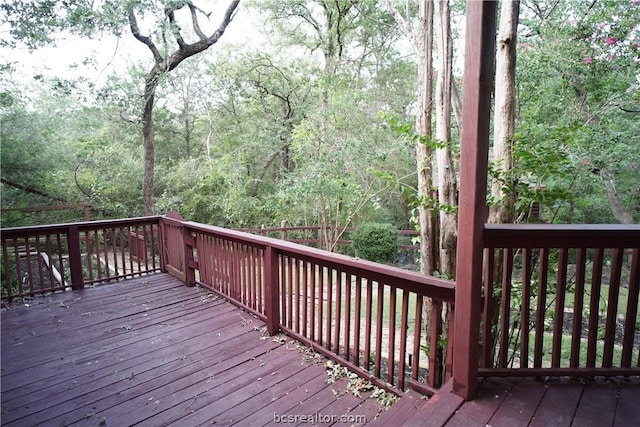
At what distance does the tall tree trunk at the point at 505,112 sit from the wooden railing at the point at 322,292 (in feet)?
3.20

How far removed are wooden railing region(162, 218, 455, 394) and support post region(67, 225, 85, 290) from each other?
Result: 108 centimetres

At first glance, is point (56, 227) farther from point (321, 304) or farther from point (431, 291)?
point (431, 291)

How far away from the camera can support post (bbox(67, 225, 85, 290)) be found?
14.1ft

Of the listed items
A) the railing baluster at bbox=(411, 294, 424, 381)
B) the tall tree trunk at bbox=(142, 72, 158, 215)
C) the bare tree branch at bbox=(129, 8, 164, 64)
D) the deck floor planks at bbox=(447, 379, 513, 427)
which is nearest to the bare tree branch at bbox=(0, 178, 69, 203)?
the tall tree trunk at bbox=(142, 72, 158, 215)

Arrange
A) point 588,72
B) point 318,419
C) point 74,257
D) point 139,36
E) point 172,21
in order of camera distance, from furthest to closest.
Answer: point 139,36 → point 172,21 → point 588,72 → point 74,257 → point 318,419

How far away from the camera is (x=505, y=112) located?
8.58 feet

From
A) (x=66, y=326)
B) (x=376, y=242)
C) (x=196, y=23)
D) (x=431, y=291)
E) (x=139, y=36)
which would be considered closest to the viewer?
(x=431, y=291)

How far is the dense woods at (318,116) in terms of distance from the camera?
10.6ft

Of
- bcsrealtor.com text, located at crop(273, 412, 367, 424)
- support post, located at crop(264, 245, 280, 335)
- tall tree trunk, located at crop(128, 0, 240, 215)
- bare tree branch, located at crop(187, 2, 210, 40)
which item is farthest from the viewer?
bare tree branch, located at crop(187, 2, 210, 40)

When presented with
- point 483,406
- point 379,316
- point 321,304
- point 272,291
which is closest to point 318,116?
point 272,291

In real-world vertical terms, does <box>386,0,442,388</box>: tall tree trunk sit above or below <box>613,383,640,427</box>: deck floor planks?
above

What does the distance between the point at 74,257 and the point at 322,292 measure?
3.59 metres

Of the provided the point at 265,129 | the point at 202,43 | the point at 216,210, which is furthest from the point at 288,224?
the point at 202,43

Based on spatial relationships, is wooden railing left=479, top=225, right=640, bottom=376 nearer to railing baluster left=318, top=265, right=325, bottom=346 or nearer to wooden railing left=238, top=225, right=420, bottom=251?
railing baluster left=318, top=265, right=325, bottom=346
